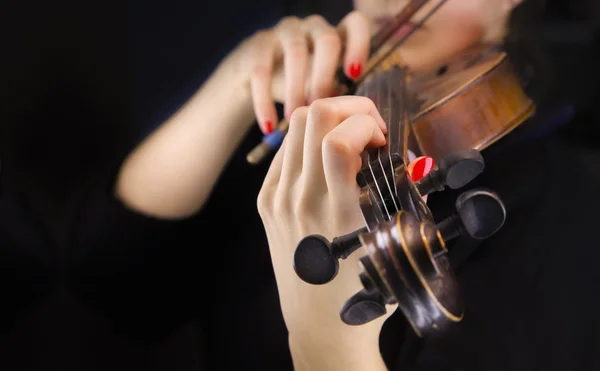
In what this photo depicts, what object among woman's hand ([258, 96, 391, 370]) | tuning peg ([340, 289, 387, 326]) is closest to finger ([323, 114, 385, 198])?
woman's hand ([258, 96, 391, 370])

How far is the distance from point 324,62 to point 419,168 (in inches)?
9.9

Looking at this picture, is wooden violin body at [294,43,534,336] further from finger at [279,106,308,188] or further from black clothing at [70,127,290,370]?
black clothing at [70,127,290,370]

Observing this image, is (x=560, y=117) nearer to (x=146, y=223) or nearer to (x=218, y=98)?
(x=218, y=98)

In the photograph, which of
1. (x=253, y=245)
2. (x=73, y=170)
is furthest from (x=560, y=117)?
(x=73, y=170)

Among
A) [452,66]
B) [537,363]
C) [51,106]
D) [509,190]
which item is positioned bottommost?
[537,363]

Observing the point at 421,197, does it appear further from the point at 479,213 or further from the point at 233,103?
the point at 233,103

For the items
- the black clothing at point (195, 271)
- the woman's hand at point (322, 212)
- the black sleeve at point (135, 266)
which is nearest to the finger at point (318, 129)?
the woman's hand at point (322, 212)

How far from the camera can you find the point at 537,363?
0.45 metres

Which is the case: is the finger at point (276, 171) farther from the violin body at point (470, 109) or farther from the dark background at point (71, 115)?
the dark background at point (71, 115)

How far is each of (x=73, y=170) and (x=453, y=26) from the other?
67 centimetres

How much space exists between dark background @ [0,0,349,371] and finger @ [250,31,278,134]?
10 cm

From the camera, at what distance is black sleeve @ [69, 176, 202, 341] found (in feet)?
2.43

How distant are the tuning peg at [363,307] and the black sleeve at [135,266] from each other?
0.44 meters

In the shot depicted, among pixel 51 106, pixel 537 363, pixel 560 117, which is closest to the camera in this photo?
pixel 537 363
